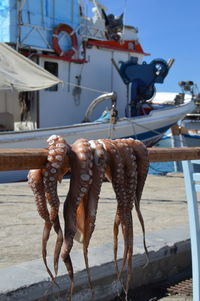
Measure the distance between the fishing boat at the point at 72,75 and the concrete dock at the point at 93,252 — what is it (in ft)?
11.8

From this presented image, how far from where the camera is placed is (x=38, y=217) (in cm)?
600

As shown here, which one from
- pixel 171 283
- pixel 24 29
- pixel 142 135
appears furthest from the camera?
pixel 142 135

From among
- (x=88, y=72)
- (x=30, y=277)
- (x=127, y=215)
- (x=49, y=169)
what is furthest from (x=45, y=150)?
(x=88, y=72)

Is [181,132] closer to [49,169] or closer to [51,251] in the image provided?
[51,251]

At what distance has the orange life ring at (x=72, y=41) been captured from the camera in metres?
12.3

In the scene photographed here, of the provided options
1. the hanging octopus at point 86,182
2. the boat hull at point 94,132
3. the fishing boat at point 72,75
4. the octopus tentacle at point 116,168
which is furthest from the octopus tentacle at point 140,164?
the fishing boat at point 72,75

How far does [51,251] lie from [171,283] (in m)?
1.21

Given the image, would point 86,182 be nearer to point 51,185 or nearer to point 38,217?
point 51,185

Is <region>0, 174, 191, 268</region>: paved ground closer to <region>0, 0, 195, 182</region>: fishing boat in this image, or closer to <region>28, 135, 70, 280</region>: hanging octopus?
<region>0, 0, 195, 182</region>: fishing boat

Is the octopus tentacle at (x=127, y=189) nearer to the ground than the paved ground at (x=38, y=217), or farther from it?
farther from it

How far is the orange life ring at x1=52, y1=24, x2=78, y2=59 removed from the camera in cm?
1230

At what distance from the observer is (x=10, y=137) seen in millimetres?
9469

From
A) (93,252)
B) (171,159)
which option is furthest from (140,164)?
(93,252)

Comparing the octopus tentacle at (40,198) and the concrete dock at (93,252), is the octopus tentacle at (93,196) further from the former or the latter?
the concrete dock at (93,252)
